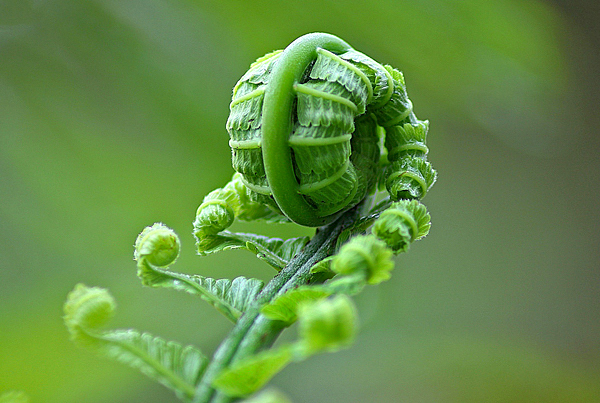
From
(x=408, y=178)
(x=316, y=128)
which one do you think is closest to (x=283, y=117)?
(x=316, y=128)

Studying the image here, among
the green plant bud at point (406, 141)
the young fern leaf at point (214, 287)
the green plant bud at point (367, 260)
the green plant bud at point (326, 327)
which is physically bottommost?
the green plant bud at point (326, 327)

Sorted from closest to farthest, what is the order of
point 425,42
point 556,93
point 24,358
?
point 24,358 → point 425,42 → point 556,93

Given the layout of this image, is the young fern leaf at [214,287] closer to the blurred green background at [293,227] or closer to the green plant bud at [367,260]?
the green plant bud at [367,260]

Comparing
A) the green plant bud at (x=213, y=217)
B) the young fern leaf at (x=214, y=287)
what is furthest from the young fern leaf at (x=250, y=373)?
the green plant bud at (x=213, y=217)

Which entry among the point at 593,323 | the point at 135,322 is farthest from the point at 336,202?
the point at 593,323

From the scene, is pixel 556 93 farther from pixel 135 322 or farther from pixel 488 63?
pixel 135 322

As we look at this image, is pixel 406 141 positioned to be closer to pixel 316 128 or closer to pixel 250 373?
pixel 316 128
